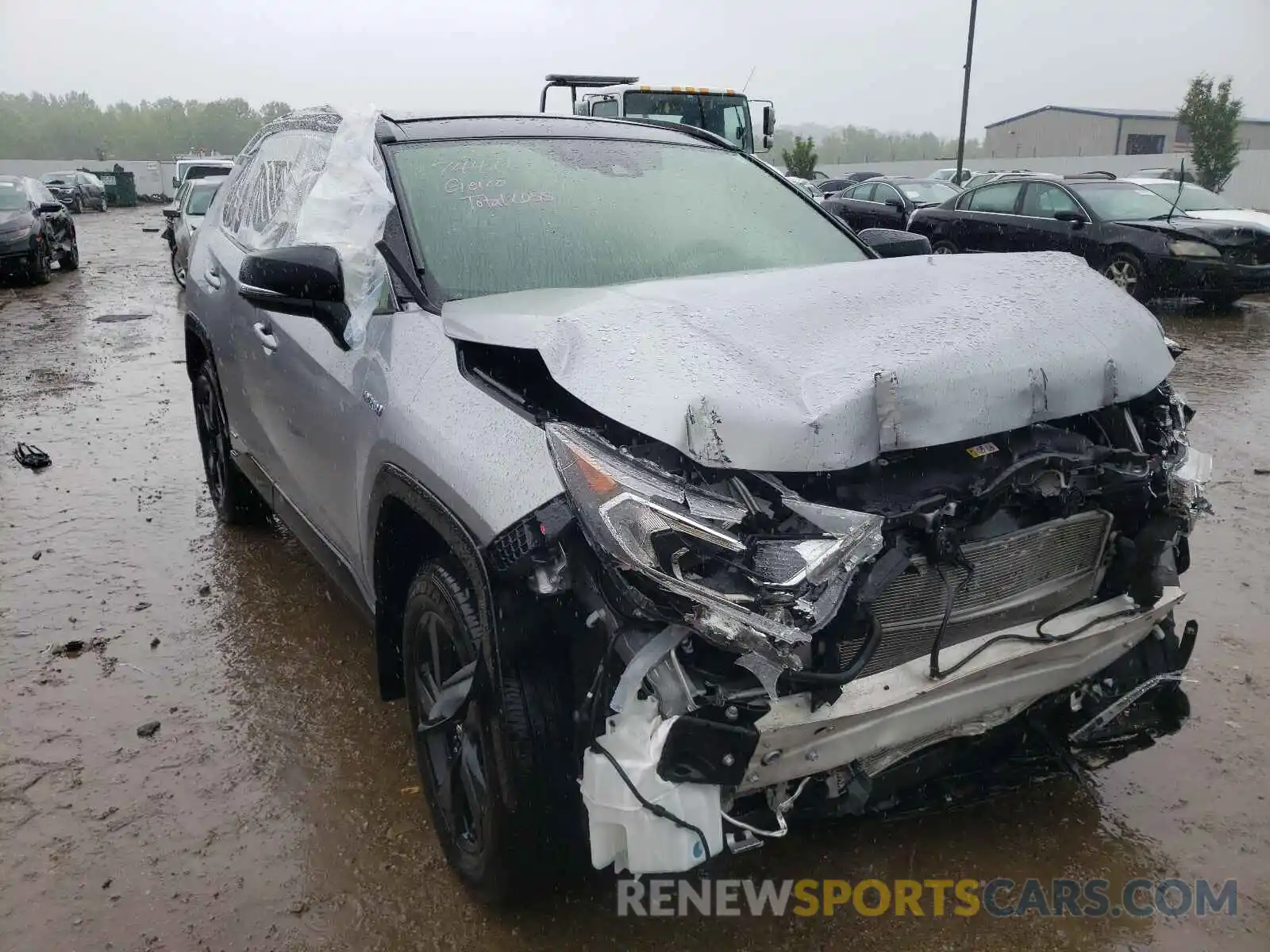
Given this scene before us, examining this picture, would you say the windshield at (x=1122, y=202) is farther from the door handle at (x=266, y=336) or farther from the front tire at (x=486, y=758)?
the front tire at (x=486, y=758)

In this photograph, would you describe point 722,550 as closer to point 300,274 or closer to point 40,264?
point 300,274

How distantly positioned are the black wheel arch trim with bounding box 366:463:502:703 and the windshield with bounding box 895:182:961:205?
15.9 m

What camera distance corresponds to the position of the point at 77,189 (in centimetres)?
3656

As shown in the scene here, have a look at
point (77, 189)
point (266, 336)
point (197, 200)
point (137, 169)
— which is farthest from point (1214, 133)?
point (137, 169)

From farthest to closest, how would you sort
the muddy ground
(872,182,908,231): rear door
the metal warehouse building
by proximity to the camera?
the metal warehouse building → (872,182,908,231): rear door → the muddy ground

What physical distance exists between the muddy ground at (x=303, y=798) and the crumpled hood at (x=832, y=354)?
1004mm

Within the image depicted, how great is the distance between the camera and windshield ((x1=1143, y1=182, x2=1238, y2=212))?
1157 cm

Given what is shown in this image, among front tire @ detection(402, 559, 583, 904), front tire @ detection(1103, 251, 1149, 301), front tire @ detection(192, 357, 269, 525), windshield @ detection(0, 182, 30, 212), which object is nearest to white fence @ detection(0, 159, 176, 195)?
A: windshield @ detection(0, 182, 30, 212)

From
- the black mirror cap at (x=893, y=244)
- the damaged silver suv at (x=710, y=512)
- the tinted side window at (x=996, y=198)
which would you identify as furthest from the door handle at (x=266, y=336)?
the tinted side window at (x=996, y=198)

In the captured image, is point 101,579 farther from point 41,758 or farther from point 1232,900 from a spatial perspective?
point 1232,900

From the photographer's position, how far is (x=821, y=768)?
1.95 m

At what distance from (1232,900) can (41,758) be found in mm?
3416

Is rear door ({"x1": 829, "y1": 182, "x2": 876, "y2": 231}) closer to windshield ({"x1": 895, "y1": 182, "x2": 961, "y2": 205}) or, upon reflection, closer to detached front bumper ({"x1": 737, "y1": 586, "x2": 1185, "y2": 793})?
windshield ({"x1": 895, "y1": 182, "x2": 961, "y2": 205})

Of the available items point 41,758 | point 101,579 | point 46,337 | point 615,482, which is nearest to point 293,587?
point 101,579
